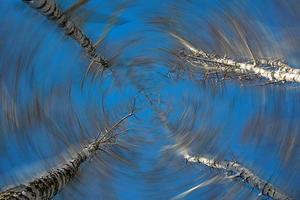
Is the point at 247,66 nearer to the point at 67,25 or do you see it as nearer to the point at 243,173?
the point at 243,173

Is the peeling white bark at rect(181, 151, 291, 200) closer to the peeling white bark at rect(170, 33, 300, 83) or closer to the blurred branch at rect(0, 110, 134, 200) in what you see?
the blurred branch at rect(0, 110, 134, 200)

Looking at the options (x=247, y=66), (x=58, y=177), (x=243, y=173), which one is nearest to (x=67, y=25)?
(x=58, y=177)

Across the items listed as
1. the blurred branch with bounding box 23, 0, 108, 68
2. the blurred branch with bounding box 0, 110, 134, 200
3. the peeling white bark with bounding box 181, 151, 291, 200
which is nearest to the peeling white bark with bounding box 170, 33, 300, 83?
the blurred branch with bounding box 23, 0, 108, 68

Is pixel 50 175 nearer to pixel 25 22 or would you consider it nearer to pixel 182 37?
pixel 25 22

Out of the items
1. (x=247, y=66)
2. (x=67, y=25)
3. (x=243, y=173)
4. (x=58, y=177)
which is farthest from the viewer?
(x=243, y=173)

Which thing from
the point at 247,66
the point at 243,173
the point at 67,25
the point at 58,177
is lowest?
the point at 243,173

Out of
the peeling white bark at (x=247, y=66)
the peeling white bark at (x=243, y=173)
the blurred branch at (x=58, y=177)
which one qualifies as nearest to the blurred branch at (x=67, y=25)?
the blurred branch at (x=58, y=177)
